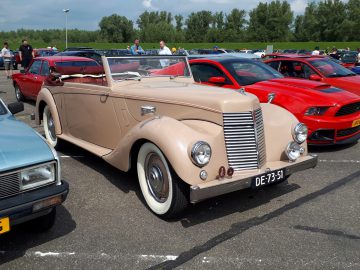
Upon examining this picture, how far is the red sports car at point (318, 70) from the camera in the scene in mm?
8320

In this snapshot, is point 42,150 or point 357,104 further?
point 357,104

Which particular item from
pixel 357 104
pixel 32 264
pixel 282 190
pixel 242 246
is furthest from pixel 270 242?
pixel 357 104

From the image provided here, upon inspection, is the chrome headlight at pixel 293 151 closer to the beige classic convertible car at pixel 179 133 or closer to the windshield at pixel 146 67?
the beige classic convertible car at pixel 179 133

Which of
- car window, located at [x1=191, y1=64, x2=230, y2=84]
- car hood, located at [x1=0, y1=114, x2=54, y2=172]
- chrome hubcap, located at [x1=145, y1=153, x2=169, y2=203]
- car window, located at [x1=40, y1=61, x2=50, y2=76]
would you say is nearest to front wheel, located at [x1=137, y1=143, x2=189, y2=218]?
chrome hubcap, located at [x1=145, y1=153, x2=169, y2=203]

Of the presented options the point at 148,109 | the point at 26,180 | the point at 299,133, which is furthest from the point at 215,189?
the point at 26,180

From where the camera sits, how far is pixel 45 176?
9.99 ft

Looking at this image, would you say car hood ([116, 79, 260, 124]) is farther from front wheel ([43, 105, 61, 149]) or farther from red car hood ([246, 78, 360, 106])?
red car hood ([246, 78, 360, 106])

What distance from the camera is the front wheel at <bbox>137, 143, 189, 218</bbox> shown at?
357cm

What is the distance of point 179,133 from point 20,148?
139 centimetres

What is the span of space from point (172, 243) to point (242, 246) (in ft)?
2.04

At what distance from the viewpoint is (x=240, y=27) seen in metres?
97.9

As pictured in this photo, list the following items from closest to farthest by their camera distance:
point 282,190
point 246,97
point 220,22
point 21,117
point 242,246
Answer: point 242,246 → point 246,97 → point 282,190 → point 21,117 → point 220,22

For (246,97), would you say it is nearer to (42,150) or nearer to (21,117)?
(42,150)

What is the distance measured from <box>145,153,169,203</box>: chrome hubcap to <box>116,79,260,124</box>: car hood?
1.80 feet
